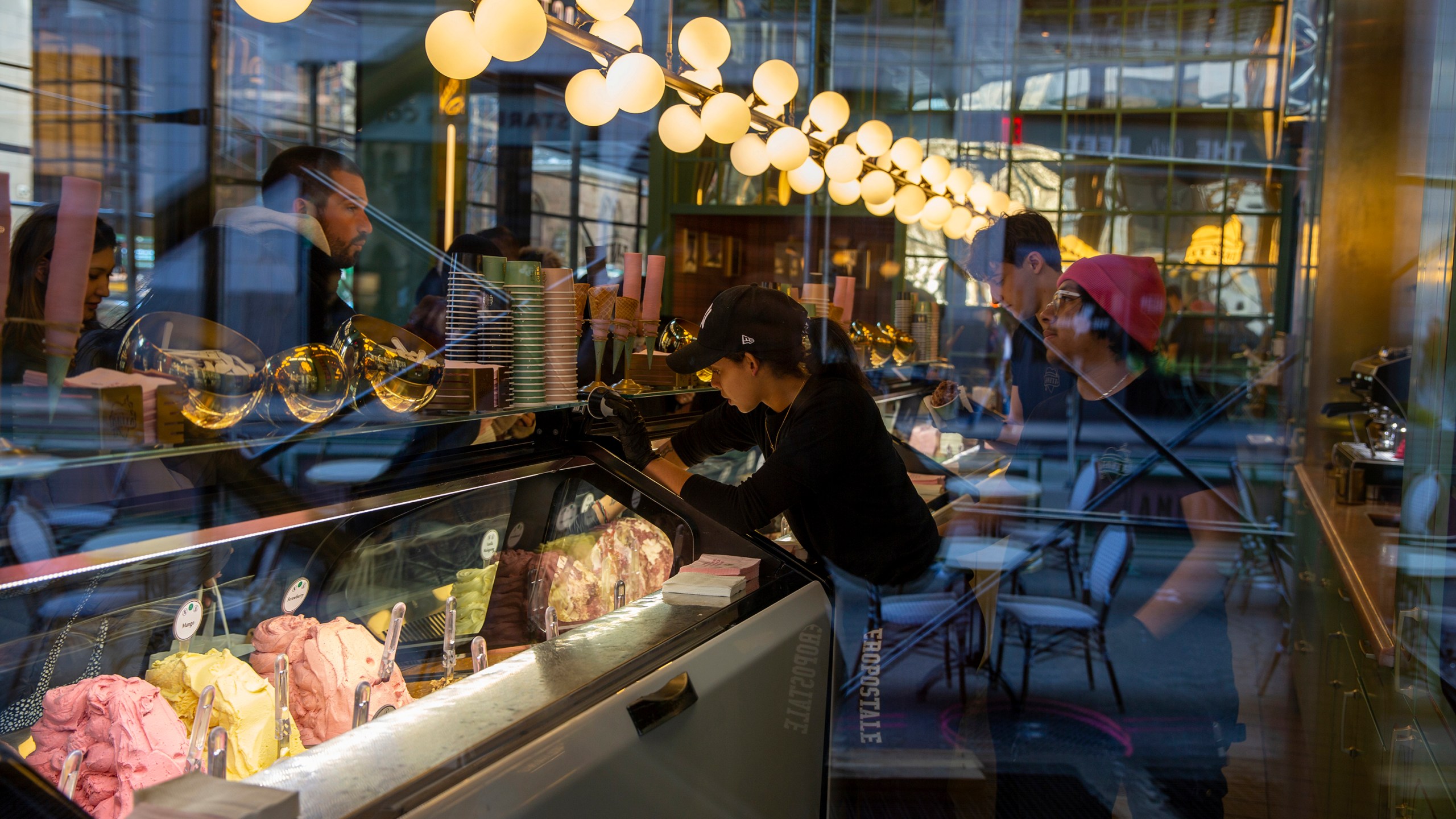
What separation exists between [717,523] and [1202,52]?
6363 mm

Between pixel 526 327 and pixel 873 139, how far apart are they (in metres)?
2.58

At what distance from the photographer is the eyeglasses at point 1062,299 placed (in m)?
2.34

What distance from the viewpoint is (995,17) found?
7.08 meters

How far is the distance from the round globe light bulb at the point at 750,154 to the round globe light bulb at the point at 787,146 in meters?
0.05

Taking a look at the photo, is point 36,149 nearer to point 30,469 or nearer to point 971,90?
point 30,469

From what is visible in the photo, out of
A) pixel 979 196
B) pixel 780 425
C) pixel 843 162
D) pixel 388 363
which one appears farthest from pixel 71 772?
pixel 979 196

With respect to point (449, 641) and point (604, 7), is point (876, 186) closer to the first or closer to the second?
point (604, 7)

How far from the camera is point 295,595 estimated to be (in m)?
1.45

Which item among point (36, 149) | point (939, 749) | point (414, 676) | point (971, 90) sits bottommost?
point (939, 749)

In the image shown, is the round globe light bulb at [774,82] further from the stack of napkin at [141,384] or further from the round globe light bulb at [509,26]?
the stack of napkin at [141,384]

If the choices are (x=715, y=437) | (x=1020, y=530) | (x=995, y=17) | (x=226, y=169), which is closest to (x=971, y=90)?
(x=995, y=17)

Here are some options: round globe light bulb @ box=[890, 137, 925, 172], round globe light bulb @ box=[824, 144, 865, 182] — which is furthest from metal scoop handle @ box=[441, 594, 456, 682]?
round globe light bulb @ box=[890, 137, 925, 172]

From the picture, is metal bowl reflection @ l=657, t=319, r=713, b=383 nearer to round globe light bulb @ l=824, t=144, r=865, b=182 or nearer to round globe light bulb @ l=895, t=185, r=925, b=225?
round globe light bulb @ l=824, t=144, r=865, b=182

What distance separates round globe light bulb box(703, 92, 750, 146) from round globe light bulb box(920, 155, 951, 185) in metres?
2.07
